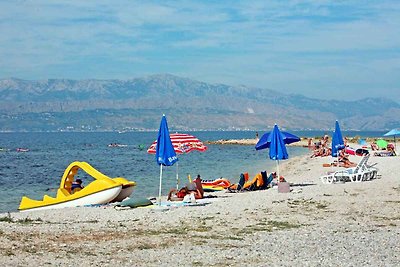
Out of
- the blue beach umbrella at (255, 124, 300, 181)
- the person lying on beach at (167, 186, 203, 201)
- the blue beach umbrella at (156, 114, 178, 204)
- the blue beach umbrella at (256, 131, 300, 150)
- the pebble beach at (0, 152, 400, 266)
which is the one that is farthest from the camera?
the blue beach umbrella at (256, 131, 300, 150)

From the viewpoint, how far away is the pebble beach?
11.4 meters

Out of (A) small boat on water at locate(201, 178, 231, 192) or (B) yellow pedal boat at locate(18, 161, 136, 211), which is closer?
(B) yellow pedal boat at locate(18, 161, 136, 211)

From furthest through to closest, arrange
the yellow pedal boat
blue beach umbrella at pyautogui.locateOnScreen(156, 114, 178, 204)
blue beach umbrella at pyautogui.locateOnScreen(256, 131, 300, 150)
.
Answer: blue beach umbrella at pyautogui.locateOnScreen(256, 131, 300, 150) → the yellow pedal boat → blue beach umbrella at pyautogui.locateOnScreen(156, 114, 178, 204)

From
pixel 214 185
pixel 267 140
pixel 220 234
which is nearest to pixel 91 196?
pixel 267 140

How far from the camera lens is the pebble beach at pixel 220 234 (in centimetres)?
1140

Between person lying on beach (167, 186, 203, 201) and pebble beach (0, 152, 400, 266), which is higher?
pebble beach (0, 152, 400, 266)

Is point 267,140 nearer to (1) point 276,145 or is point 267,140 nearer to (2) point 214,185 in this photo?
(1) point 276,145

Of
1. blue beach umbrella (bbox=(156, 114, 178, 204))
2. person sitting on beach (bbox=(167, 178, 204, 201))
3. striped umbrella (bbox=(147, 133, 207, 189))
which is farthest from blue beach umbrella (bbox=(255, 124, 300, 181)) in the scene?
blue beach umbrella (bbox=(156, 114, 178, 204))

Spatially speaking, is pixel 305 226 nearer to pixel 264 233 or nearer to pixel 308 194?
pixel 264 233

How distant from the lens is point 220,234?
14375 mm

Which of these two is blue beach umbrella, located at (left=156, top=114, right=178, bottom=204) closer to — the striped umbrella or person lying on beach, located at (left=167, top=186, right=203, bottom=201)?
person lying on beach, located at (left=167, top=186, right=203, bottom=201)

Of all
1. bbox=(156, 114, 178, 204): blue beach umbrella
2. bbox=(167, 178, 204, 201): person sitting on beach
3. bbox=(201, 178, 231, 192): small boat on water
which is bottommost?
bbox=(201, 178, 231, 192): small boat on water

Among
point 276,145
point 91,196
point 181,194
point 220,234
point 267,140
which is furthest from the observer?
point 267,140

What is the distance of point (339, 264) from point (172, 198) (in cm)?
Result: 1208
